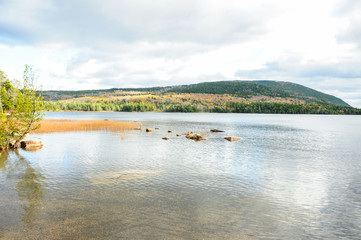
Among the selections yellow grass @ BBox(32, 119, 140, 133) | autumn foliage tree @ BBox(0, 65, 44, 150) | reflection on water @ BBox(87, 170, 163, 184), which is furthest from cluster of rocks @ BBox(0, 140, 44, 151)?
yellow grass @ BBox(32, 119, 140, 133)

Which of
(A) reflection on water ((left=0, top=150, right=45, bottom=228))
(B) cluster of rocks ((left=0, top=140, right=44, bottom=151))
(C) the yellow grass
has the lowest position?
(A) reflection on water ((left=0, top=150, right=45, bottom=228))

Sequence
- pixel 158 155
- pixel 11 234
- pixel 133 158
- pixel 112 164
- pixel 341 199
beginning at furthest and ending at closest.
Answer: pixel 158 155 < pixel 133 158 < pixel 112 164 < pixel 341 199 < pixel 11 234

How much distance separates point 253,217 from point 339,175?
56.4 feet

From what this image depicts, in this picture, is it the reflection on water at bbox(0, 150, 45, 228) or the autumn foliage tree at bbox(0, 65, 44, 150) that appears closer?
the reflection on water at bbox(0, 150, 45, 228)

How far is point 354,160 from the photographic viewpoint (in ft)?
114

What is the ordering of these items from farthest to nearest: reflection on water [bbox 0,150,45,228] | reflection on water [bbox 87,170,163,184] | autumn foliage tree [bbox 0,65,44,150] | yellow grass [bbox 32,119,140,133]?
yellow grass [bbox 32,119,140,133] → autumn foliage tree [bbox 0,65,44,150] → reflection on water [bbox 87,170,163,184] → reflection on water [bbox 0,150,45,228]

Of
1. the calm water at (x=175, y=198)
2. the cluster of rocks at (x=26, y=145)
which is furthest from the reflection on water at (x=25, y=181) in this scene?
the cluster of rocks at (x=26, y=145)

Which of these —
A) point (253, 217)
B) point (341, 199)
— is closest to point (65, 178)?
point (253, 217)

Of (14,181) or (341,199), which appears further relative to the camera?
(14,181)

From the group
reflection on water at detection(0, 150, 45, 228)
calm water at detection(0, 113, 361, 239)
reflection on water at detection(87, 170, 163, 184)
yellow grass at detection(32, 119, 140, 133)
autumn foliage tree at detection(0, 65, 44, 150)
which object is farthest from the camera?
yellow grass at detection(32, 119, 140, 133)

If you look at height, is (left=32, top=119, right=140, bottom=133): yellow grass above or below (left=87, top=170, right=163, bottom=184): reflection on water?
above

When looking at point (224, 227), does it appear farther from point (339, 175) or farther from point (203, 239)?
point (339, 175)

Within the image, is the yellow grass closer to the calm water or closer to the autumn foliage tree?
the autumn foliage tree

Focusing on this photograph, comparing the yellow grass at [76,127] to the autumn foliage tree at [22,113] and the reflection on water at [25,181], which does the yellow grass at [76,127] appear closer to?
the autumn foliage tree at [22,113]
